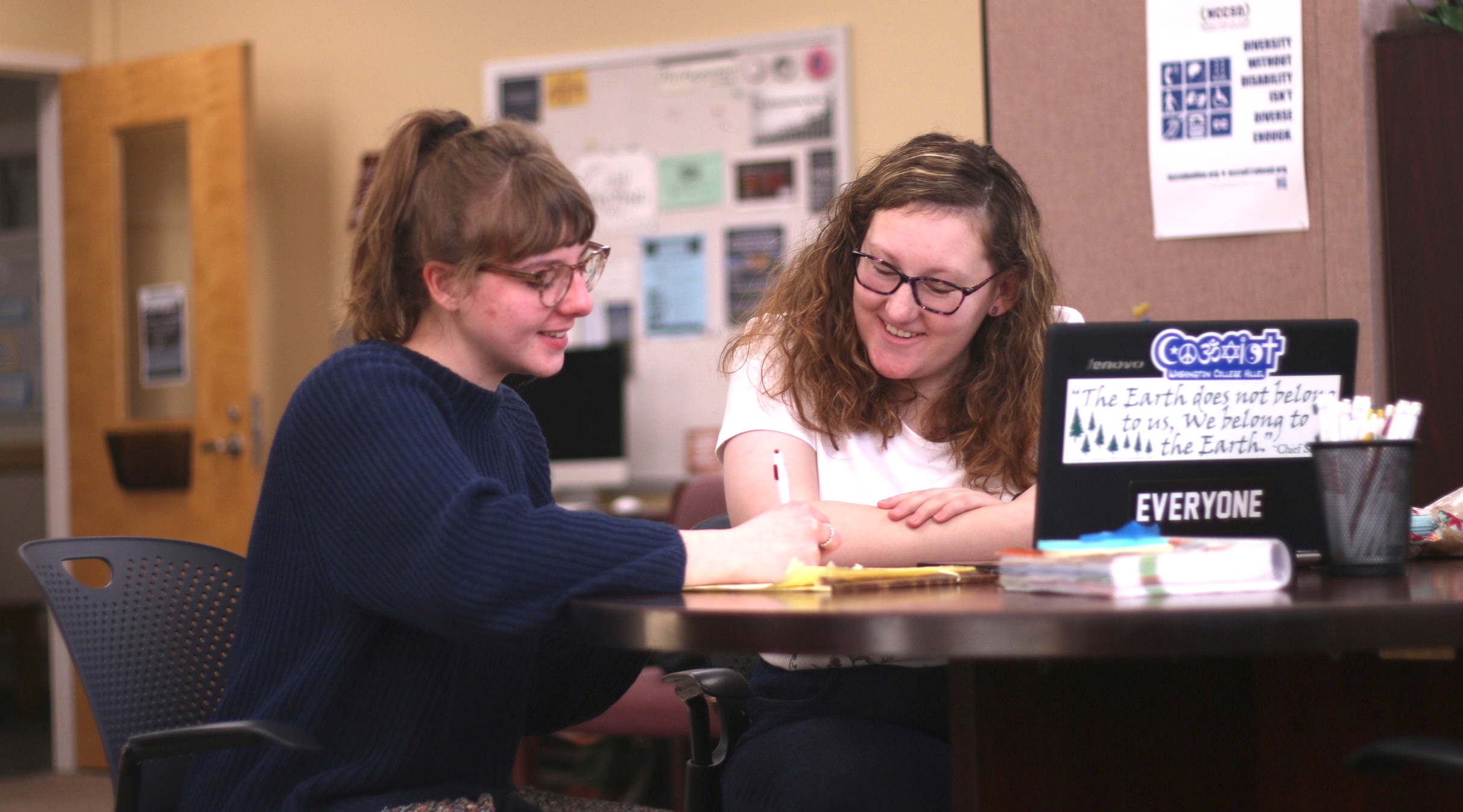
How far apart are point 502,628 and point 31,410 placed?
267 inches

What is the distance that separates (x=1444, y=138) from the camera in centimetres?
229

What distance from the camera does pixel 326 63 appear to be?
5.03 meters

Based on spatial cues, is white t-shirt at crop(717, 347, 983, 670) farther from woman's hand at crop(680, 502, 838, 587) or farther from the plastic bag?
the plastic bag

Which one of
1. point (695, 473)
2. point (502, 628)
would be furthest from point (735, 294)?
point (502, 628)

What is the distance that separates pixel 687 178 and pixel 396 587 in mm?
3470

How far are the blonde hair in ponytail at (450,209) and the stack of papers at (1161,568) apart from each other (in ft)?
Result: 1.90

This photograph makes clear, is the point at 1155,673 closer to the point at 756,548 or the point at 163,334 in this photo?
the point at 756,548

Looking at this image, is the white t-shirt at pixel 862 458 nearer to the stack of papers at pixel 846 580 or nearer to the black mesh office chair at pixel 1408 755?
the stack of papers at pixel 846 580

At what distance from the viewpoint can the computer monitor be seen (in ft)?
14.1

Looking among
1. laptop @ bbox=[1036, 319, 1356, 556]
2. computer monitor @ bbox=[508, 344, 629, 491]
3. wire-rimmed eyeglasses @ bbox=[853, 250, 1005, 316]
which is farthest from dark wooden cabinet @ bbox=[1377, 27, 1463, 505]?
computer monitor @ bbox=[508, 344, 629, 491]

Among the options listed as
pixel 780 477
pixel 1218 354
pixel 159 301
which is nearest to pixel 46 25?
pixel 159 301

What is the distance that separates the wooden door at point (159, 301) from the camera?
15.1 ft

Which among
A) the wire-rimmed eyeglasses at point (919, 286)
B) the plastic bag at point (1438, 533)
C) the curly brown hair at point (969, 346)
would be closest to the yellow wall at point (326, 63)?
the curly brown hair at point (969, 346)

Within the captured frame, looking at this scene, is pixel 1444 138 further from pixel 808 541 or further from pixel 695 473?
pixel 695 473
